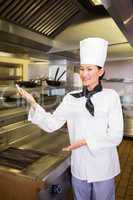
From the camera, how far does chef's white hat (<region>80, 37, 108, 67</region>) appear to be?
111 centimetres

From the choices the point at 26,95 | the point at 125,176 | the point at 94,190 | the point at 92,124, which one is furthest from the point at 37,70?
the point at 125,176

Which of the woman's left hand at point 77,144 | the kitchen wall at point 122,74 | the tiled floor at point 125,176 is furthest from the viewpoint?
the kitchen wall at point 122,74

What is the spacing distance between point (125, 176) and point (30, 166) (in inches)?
74.6

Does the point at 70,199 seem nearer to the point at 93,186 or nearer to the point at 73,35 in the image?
the point at 93,186

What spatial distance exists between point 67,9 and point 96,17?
31 centimetres

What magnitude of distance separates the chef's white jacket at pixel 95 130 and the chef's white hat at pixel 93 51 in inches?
6.5

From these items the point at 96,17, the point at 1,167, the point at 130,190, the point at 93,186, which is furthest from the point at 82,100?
the point at 130,190

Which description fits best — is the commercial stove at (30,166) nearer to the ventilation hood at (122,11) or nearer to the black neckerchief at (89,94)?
the black neckerchief at (89,94)

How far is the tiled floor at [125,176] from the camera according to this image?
2.31 meters

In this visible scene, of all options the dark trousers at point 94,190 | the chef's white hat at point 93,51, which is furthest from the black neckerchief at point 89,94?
the dark trousers at point 94,190

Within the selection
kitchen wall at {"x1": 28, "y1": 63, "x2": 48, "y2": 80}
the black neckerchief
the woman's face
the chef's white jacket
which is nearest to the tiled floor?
the chef's white jacket

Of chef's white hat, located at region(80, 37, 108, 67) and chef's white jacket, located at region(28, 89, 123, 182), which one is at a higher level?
chef's white hat, located at region(80, 37, 108, 67)

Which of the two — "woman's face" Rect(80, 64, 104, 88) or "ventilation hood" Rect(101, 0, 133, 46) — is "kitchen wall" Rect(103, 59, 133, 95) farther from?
"woman's face" Rect(80, 64, 104, 88)

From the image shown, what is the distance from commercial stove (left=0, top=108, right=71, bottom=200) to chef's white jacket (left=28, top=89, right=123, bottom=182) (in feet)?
0.46
